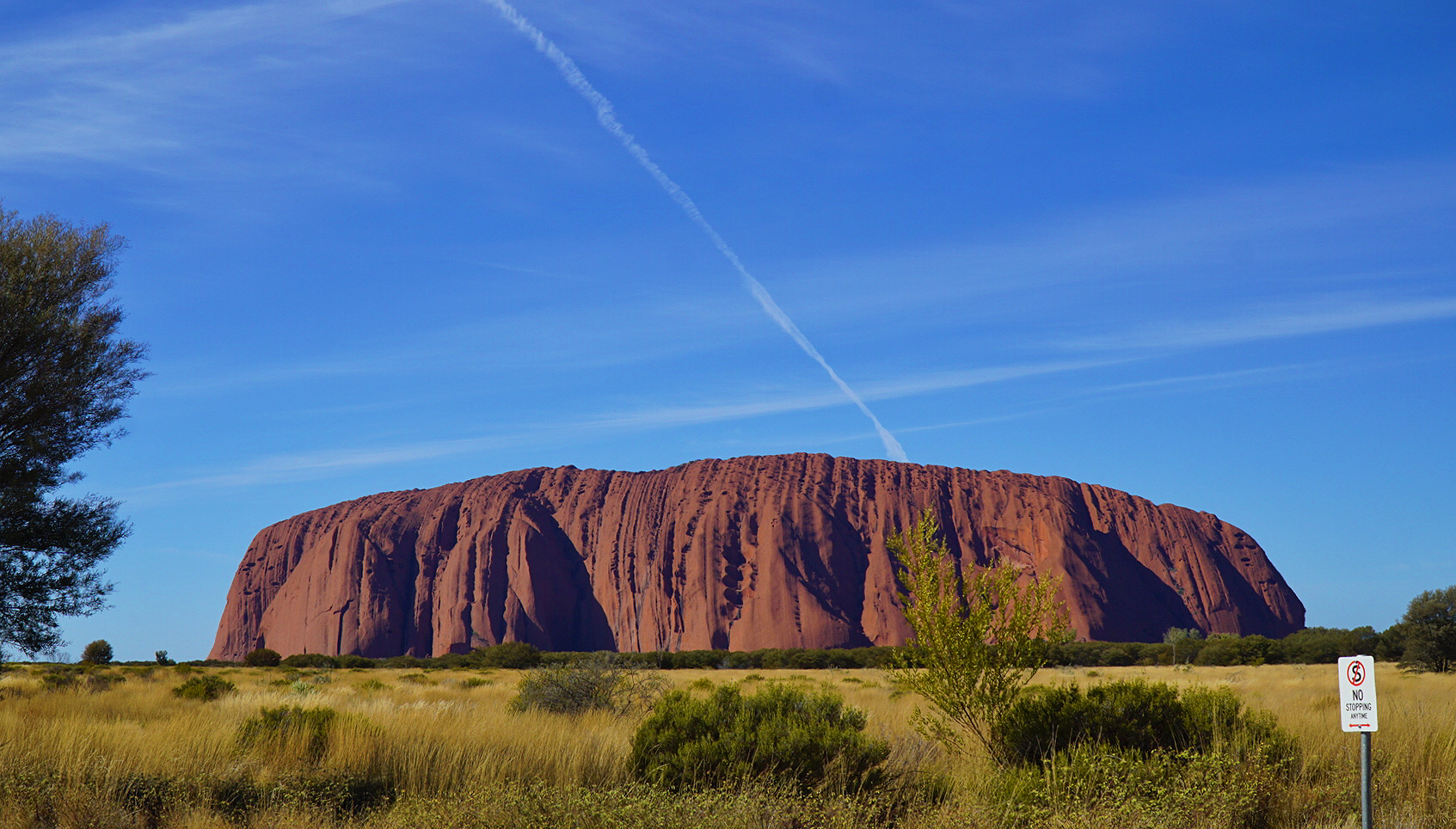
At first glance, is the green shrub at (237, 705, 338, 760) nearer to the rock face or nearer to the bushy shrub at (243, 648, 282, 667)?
the bushy shrub at (243, 648, 282, 667)

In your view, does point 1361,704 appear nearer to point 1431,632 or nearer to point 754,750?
point 754,750

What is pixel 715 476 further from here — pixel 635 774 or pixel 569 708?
pixel 635 774

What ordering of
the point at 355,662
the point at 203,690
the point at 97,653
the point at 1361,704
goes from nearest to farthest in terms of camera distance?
the point at 1361,704
the point at 203,690
the point at 97,653
the point at 355,662

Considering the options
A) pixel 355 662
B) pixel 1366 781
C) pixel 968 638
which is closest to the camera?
pixel 1366 781

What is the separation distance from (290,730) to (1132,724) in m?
9.47

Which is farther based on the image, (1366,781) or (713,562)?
(713,562)

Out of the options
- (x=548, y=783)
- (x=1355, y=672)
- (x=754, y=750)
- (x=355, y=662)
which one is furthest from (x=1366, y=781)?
(x=355, y=662)

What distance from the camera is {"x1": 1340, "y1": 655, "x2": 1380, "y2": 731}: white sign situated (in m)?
6.43

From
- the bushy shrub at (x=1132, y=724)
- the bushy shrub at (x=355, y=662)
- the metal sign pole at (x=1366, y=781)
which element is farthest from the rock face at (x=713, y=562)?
the metal sign pole at (x=1366, y=781)

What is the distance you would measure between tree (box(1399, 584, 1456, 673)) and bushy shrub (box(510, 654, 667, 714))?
3004cm

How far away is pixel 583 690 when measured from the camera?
1603cm

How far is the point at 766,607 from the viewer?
88312 millimetres

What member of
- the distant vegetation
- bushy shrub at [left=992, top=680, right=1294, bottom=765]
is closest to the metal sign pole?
bushy shrub at [left=992, top=680, right=1294, bottom=765]

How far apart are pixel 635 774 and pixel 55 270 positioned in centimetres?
1323
